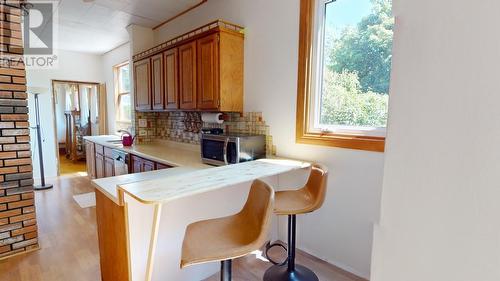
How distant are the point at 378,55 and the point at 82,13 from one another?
3.65m

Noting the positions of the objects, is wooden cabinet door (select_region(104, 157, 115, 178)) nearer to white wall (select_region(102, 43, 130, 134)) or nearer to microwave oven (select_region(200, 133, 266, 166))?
white wall (select_region(102, 43, 130, 134))

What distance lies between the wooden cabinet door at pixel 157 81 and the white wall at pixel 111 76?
5.97 feet

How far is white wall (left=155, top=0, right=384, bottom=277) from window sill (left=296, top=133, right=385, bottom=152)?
47mm

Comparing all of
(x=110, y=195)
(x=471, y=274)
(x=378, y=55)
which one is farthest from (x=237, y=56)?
(x=471, y=274)

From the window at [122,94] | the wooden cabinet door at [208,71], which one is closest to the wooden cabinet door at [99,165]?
the window at [122,94]

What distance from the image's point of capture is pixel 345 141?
2.00 metres

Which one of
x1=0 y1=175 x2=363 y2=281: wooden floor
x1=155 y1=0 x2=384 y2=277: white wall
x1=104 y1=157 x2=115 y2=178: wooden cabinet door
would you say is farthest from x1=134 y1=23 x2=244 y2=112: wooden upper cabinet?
x1=0 y1=175 x2=363 y2=281: wooden floor

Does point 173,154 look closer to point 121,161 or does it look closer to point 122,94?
point 121,161

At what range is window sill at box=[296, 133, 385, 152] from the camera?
1849 mm

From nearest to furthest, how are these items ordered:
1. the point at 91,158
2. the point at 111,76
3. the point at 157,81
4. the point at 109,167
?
the point at 157,81 → the point at 109,167 → the point at 91,158 → the point at 111,76

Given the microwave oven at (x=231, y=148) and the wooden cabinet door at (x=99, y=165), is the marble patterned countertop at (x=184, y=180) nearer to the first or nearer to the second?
the microwave oven at (x=231, y=148)

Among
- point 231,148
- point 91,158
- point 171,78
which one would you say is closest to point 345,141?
point 231,148

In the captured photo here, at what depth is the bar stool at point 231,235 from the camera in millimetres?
1106

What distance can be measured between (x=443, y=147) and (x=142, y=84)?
3912 millimetres
